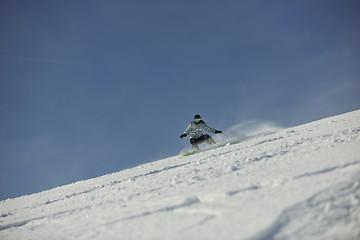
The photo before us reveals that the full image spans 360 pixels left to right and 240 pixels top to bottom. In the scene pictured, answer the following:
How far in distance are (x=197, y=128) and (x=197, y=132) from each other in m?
0.21

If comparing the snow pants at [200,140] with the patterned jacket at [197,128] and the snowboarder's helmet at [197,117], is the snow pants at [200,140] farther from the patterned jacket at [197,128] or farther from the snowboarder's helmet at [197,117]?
the snowboarder's helmet at [197,117]

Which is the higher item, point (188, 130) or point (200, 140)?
point (188, 130)

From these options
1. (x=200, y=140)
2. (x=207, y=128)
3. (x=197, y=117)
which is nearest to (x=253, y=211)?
(x=200, y=140)

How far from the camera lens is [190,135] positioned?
12.6m

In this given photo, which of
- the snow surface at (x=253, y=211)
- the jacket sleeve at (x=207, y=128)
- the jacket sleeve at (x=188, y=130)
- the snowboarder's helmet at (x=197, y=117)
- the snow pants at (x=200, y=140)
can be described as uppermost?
the snowboarder's helmet at (x=197, y=117)

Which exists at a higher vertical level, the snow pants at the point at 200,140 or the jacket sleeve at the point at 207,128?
the jacket sleeve at the point at 207,128

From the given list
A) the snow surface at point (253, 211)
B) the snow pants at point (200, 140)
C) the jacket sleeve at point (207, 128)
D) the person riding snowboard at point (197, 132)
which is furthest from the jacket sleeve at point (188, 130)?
the snow surface at point (253, 211)

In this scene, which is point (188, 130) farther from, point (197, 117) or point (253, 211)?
point (253, 211)

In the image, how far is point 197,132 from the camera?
12.4 m

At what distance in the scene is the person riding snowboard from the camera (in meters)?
12.4

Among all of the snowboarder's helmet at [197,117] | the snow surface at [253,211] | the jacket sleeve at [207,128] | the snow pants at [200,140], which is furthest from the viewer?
the snowboarder's helmet at [197,117]

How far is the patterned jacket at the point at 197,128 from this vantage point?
12445 mm

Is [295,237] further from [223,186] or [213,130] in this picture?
[213,130]

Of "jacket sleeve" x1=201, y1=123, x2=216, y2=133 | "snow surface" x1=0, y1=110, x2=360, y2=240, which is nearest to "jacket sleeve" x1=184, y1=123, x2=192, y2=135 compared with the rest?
"jacket sleeve" x1=201, y1=123, x2=216, y2=133
